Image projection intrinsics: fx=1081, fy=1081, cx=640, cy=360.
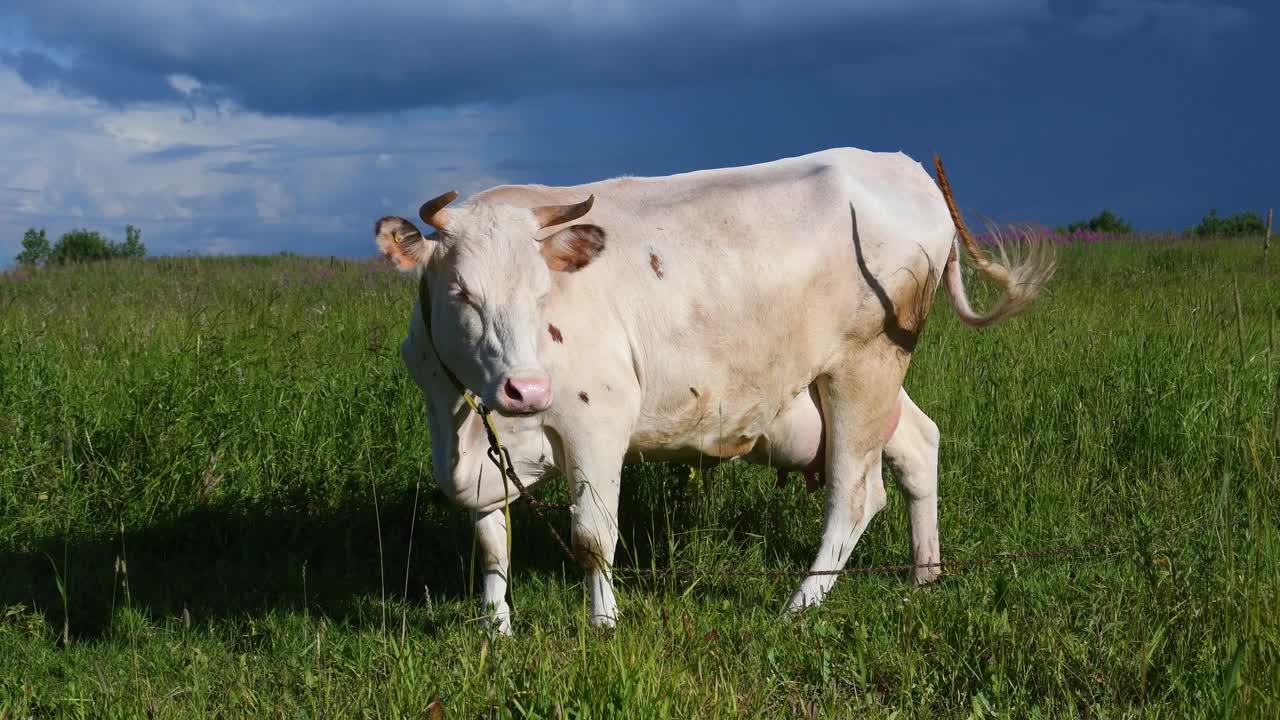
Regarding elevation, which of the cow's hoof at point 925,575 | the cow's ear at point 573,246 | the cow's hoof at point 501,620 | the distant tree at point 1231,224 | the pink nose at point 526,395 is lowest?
the cow's hoof at point 925,575

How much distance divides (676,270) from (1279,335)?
23.6ft

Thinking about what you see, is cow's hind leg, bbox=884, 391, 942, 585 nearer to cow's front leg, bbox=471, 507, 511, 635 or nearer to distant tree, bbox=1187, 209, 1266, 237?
cow's front leg, bbox=471, 507, 511, 635

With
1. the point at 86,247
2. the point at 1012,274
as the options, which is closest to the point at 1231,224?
the point at 1012,274

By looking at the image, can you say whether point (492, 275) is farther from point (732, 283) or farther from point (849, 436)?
point (849, 436)

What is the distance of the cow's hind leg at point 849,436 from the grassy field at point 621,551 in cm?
23

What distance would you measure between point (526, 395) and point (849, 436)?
80.0 inches

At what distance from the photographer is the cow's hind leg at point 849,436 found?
5078mm

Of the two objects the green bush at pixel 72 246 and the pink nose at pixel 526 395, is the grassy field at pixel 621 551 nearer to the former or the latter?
the pink nose at pixel 526 395

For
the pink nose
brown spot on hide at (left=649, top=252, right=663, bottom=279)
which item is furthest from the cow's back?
the pink nose

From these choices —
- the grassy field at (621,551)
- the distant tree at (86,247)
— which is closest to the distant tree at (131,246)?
the distant tree at (86,247)

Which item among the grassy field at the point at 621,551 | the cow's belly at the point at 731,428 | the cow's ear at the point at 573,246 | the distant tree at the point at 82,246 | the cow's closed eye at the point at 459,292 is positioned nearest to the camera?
the grassy field at the point at 621,551

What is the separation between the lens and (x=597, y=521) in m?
4.18

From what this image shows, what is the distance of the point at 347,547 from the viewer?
550cm

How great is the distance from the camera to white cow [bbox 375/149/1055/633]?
3.99m
